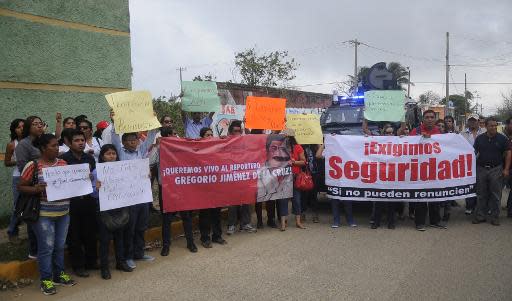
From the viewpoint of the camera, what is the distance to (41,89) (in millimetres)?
8250

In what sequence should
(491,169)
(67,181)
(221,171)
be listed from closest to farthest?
1. (67,181)
2. (221,171)
3. (491,169)

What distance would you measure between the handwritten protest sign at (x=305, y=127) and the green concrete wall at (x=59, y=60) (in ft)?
13.4

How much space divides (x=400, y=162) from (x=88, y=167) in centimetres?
508

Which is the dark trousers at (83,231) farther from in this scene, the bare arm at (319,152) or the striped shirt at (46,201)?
the bare arm at (319,152)

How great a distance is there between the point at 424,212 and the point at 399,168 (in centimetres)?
83

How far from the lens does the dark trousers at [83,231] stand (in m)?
5.34

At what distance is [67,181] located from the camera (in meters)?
4.82

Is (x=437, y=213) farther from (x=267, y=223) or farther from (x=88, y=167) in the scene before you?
(x=88, y=167)

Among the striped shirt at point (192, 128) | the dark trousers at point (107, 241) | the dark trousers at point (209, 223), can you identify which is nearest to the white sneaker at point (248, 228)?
the dark trousers at point (209, 223)

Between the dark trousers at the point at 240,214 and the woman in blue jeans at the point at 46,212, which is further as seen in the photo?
the dark trousers at the point at 240,214

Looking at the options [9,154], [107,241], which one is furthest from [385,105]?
[9,154]

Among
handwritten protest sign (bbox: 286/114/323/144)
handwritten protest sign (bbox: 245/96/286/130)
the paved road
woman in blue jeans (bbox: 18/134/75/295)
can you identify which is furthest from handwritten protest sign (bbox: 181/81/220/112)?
woman in blue jeans (bbox: 18/134/75/295)

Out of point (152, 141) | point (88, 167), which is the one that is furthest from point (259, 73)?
point (88, 167)

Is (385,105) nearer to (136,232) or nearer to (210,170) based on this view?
(210,170)
